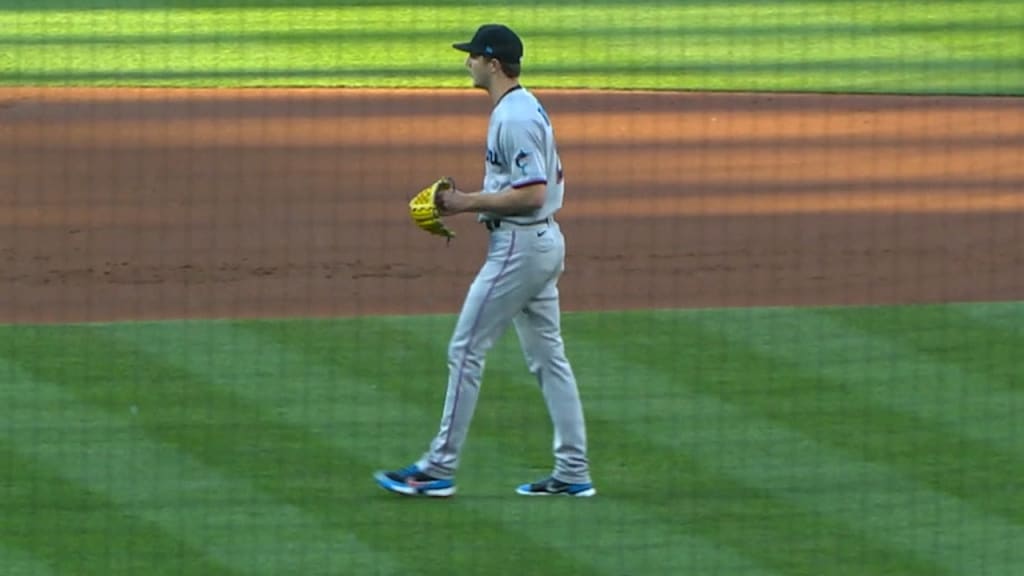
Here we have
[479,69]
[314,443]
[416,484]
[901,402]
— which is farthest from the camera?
[901,402]

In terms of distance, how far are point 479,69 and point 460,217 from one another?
193 inches

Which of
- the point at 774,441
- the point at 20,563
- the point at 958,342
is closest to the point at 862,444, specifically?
the point at 774,441

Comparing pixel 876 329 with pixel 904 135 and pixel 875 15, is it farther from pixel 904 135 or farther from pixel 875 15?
pixel 875 15

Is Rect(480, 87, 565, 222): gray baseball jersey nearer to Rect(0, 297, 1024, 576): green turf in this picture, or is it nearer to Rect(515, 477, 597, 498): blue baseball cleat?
Rect(515, 477, 597, 498): blue baseball cleat

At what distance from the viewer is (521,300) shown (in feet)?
22.4

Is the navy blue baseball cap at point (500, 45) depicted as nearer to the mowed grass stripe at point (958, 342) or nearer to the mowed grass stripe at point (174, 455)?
the mowed grass stripe at point (174, 455)

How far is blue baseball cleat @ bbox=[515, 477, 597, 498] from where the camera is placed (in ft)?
22.9

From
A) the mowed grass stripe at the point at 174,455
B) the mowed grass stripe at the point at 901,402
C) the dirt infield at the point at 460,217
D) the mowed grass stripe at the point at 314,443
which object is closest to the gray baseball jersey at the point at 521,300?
the mowed grass stripe at the point at 314,443

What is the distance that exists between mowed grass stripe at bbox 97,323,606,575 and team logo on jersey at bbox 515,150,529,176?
1.07m

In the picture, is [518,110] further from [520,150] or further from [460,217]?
[460,217]

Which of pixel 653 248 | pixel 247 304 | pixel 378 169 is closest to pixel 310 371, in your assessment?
pixel 247 304

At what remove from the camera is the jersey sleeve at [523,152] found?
22.0 ft

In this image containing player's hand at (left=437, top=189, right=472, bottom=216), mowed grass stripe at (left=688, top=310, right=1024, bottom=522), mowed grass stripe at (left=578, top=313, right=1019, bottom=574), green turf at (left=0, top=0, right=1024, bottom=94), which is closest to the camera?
mowed grass stripe at (left=578, top=313, right=1019, bottom=574)

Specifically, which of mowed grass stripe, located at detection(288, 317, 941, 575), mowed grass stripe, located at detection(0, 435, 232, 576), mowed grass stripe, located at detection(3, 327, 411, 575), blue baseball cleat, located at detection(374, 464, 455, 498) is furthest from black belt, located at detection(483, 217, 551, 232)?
mowed grass stripe, located at detection(0, 435, 232, 576)
